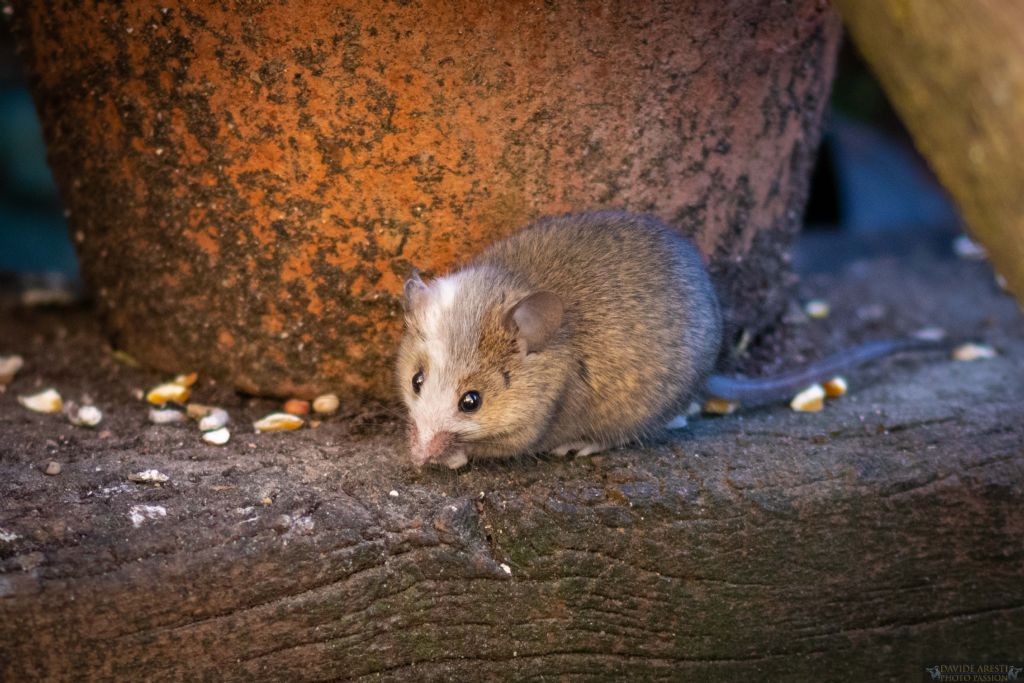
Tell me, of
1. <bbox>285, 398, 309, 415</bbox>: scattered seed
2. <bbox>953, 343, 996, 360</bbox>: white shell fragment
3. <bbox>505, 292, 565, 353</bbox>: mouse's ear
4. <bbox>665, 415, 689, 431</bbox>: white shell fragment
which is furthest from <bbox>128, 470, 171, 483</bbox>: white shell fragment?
<bbox>953, 343, 996, 360</bbox>: white shell fragment

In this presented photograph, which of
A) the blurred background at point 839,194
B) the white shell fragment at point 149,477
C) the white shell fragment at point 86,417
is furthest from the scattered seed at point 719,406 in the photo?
the white shell fragment at point 86,417

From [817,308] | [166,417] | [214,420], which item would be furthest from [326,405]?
[817,308]

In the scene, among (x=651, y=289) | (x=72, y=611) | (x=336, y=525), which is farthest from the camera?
(x=651, y=289)

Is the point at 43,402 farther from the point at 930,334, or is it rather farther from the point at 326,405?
the point at 930,334

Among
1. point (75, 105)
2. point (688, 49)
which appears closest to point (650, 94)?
point (688, 49)

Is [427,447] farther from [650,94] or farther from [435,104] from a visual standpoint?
[650,94]

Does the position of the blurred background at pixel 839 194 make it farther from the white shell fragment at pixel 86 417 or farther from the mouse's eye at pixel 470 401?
the mouse's eye at pixel 470 401
